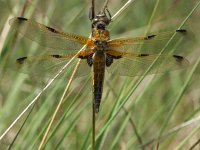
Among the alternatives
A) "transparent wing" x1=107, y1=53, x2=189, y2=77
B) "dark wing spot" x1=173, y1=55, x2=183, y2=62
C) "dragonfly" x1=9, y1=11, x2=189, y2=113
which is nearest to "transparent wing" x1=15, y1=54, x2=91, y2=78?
"dragonfly" x1=9, y1=11, x2=189, y2=113

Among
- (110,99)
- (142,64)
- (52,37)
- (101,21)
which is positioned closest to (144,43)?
(142,64)

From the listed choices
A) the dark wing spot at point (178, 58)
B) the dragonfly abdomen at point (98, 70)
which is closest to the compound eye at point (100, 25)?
the dragonfly abdomen at point (98, 70)

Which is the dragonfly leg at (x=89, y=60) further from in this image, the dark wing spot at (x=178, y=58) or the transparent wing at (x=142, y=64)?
the dark wing spot at (x=178, y=58)

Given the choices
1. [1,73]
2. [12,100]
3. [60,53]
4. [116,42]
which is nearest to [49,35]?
[60,53]

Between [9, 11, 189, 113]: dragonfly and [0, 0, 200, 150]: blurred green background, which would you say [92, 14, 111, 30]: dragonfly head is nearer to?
[9, 11, 189, 113]: dragonfly

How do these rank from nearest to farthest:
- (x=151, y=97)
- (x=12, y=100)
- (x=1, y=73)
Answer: (x=1, y=73) < (x=12, y=100) < (x=151, y=97)

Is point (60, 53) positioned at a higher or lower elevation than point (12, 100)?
higher

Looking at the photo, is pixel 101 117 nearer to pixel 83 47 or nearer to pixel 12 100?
pixel 12 100
